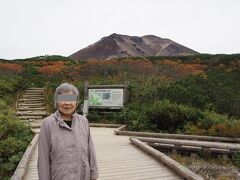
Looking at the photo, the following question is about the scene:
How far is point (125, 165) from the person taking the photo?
25.0 ft

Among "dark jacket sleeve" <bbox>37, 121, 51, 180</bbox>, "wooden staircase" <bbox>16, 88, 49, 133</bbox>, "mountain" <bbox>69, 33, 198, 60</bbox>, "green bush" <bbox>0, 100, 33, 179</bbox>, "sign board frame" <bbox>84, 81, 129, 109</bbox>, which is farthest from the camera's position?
"mountain" <bbox>69, 33, 198, 60</bbox>

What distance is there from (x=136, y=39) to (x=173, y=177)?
56.1m

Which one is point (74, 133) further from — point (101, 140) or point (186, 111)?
point (186, 111)

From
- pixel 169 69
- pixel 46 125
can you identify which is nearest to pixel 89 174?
pixel 46 125

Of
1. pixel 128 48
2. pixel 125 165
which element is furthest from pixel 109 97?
pixel 128 48

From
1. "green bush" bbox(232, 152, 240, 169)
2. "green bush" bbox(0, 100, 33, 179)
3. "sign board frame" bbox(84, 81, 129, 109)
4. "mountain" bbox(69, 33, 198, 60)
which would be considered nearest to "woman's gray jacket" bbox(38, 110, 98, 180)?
"green bush" bbox(0, 100, 33, 179)

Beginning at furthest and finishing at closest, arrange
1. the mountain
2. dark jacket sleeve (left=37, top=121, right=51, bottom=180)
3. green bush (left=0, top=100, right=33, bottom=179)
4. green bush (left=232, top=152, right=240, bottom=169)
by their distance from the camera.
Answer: the mountain
green bush (left=232, top=152, right=240, bottom=169)
green bush (left=0, top=100, right=33, bottom=179)
dark jacket sleeve (left=37, top=121, right=51, bottom=180)

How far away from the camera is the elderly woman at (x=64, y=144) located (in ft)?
11.3

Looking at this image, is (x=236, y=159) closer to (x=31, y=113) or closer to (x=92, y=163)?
(x=92, y=163)

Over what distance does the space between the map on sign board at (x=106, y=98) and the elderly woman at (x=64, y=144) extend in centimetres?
1467

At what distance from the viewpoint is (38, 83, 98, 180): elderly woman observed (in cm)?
346

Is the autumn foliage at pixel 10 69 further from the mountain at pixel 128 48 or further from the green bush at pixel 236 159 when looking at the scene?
the mountain at pixel 128 48

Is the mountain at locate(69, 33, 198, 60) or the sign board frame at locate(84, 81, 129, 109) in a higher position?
the mountain at locate(69, 33, 198, 60)

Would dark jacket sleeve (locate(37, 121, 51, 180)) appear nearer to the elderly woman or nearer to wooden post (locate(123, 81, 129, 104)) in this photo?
the elderly woman
